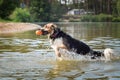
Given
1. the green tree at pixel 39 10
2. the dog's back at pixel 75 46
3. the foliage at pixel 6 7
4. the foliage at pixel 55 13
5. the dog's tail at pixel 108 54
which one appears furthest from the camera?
the foliage at pixel 55 13

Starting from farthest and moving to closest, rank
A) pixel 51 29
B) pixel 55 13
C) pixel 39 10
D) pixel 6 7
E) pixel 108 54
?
pixel 55 13, pixel 39 10, pixel 6 7, pixel 51 29, pixel 108 54

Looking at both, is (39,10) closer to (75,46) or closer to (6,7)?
(6,7)

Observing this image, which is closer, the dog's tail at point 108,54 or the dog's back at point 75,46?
the dog's tail at point 108,54

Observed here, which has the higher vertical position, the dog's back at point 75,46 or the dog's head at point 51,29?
the dog's head at point 51,29

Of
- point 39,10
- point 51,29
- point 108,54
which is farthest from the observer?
point 39,10

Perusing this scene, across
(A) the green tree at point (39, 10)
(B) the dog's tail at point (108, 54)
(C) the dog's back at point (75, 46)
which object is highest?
(C) the dog's back at point (75, 46)

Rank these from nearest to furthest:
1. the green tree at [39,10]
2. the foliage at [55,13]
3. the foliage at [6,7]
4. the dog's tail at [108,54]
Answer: the dog's tail at [108,54]
the foliage at [6,7]
the green tree at [39,10]
the foliage at [55,13]

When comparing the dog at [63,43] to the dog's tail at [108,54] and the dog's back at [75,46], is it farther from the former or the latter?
the dog's tail at [108,54]

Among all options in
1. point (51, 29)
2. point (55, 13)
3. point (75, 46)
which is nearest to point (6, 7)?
point (51, 29)

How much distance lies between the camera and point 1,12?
56781 mm

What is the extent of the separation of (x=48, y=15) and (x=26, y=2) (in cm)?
1840

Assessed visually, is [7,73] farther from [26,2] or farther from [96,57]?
[26,2]

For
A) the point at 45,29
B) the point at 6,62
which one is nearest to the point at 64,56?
the point at 45,29

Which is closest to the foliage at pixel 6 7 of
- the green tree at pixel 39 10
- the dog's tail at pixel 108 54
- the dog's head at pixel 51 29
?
the dog's head at pixel 51 29
